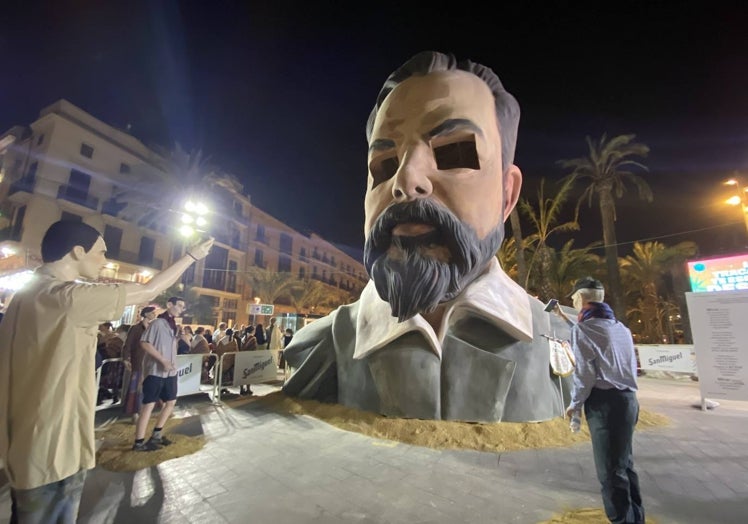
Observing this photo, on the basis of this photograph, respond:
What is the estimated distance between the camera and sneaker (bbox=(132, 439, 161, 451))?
13.9 feet

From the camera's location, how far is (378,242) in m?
5.01

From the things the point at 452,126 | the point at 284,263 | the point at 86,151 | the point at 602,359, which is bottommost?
the point at 602,359

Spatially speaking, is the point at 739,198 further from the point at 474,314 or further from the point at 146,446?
the point at 146,446

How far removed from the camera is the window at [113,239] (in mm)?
24531

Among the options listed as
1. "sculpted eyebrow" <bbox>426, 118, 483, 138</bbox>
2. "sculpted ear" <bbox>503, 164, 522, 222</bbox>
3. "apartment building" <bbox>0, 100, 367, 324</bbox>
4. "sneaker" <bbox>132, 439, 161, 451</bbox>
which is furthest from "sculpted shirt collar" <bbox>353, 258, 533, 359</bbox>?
"apartment building" <bbox>0, 100, 367, 324</bbox>

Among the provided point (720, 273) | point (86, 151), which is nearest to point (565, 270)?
point (720, 273)

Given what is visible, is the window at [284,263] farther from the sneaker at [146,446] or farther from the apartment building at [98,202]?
the sneaker at [146,446]

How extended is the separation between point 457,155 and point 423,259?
1.67 meters

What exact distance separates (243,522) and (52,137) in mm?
29806

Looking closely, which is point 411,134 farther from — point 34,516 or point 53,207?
point 53,207

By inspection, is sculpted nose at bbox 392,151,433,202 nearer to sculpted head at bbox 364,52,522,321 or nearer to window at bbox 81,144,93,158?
sculpted head at bbox 364,52,522,321

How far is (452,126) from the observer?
487cm

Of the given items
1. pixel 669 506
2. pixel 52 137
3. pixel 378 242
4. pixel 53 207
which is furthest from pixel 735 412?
pixel 52 137

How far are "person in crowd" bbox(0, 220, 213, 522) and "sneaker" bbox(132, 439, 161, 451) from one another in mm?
2858
